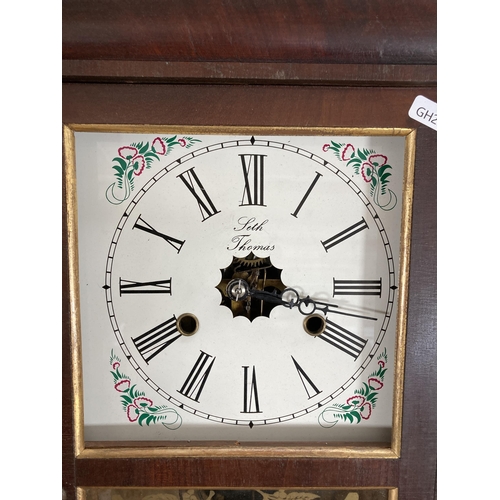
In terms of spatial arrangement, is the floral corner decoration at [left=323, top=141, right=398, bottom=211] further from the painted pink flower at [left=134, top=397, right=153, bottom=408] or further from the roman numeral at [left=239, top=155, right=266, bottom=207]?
the painted pink flower at [left=134, top=397, right=153, bottom=408]

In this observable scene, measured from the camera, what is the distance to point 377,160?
2.63ft

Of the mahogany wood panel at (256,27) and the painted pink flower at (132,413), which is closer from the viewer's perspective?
the mahogany wood panel at (256,27)

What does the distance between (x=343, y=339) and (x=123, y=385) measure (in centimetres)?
33

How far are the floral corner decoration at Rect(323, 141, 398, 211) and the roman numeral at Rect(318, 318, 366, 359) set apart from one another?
188 mm

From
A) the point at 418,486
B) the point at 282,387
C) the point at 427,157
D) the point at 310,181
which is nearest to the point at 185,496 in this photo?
the point at 282,387

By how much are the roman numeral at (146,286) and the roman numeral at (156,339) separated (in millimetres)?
45

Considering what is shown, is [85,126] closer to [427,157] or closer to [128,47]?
[128,47]

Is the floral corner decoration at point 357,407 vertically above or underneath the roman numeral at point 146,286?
underneath

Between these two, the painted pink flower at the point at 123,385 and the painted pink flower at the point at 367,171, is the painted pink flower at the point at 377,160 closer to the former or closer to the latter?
the painted pink flower at the point at 367,171

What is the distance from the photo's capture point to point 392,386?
82 centimetres

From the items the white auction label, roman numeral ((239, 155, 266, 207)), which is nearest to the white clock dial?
roman numeral ((239, 155, 266, 207))

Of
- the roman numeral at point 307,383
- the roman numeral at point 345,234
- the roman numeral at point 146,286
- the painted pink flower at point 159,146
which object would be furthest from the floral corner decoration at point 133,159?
the roman numeral at point 307,383

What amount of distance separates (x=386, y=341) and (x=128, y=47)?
547 mm

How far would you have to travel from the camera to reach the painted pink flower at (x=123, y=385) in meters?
0.83
